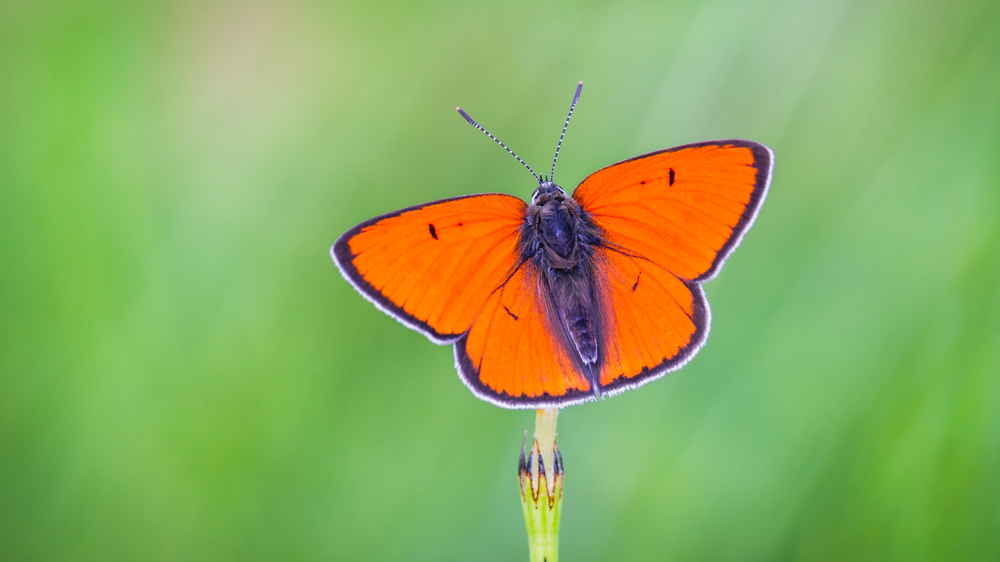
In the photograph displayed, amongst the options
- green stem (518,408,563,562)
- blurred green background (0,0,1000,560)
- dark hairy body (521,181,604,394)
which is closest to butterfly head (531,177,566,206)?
dark hairy body (521,181,604,394)

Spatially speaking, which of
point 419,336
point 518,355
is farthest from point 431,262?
point 419,336

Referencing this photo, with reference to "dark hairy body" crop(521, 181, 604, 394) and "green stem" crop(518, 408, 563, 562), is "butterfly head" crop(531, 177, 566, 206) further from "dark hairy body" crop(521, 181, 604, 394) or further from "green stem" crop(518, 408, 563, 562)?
"green stem" crop(518, 408, 563, 562)

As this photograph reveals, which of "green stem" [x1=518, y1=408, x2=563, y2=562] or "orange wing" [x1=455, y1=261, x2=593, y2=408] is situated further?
"orange wing" [x1=455, y1=261, x2=593, y2=408]

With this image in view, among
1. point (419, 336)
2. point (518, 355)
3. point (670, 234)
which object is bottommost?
point (419, 336)

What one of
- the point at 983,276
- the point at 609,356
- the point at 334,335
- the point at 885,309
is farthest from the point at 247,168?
the point at 983,276

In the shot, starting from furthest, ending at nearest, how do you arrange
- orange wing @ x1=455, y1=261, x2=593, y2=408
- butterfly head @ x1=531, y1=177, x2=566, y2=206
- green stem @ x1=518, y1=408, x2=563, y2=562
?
butterfly head @ x1=531, y1=177, x2=566, y2=206 → orange wing @ x1=455, y1=261, x2=593, y2=408 → green stem @ x1=518, y1=408, x2=563, y2=562

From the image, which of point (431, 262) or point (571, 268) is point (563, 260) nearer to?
point (571, 268)

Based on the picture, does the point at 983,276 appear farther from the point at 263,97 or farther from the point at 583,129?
the point at 263,97
